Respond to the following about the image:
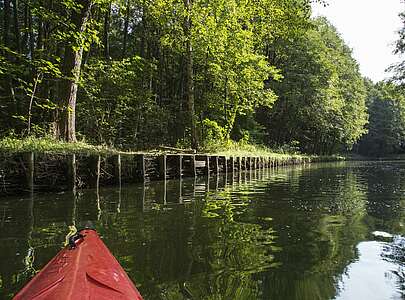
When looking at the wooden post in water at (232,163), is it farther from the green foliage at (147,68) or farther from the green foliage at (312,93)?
the green foliage at (312,93)

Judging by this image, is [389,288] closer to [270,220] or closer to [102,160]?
[270,220]

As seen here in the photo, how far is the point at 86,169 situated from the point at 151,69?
990cm

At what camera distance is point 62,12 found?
15.3 metres

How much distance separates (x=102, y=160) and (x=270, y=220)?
20.2 ft

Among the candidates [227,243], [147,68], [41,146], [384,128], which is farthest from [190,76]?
[384,128]

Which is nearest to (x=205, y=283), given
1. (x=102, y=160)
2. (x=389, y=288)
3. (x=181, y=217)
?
(x=389, y=288)

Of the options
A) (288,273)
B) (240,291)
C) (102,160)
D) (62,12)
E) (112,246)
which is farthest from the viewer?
(62,12)

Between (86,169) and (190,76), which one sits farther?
(190,76)

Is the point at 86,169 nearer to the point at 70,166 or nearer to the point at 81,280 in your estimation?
the point at 70,166

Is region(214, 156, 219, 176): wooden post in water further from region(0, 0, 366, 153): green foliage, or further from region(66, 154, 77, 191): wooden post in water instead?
region(66, 154, 77, 191): wooden post in water

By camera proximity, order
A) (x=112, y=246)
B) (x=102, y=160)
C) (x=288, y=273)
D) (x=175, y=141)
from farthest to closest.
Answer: (x=175, y=141), (x=102, y=160), (x=112, y=246), (x=288, y=273)

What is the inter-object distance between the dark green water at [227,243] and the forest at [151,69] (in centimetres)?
399

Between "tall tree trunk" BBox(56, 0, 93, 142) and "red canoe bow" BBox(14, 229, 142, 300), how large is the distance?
9.63 metres

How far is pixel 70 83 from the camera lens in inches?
492
